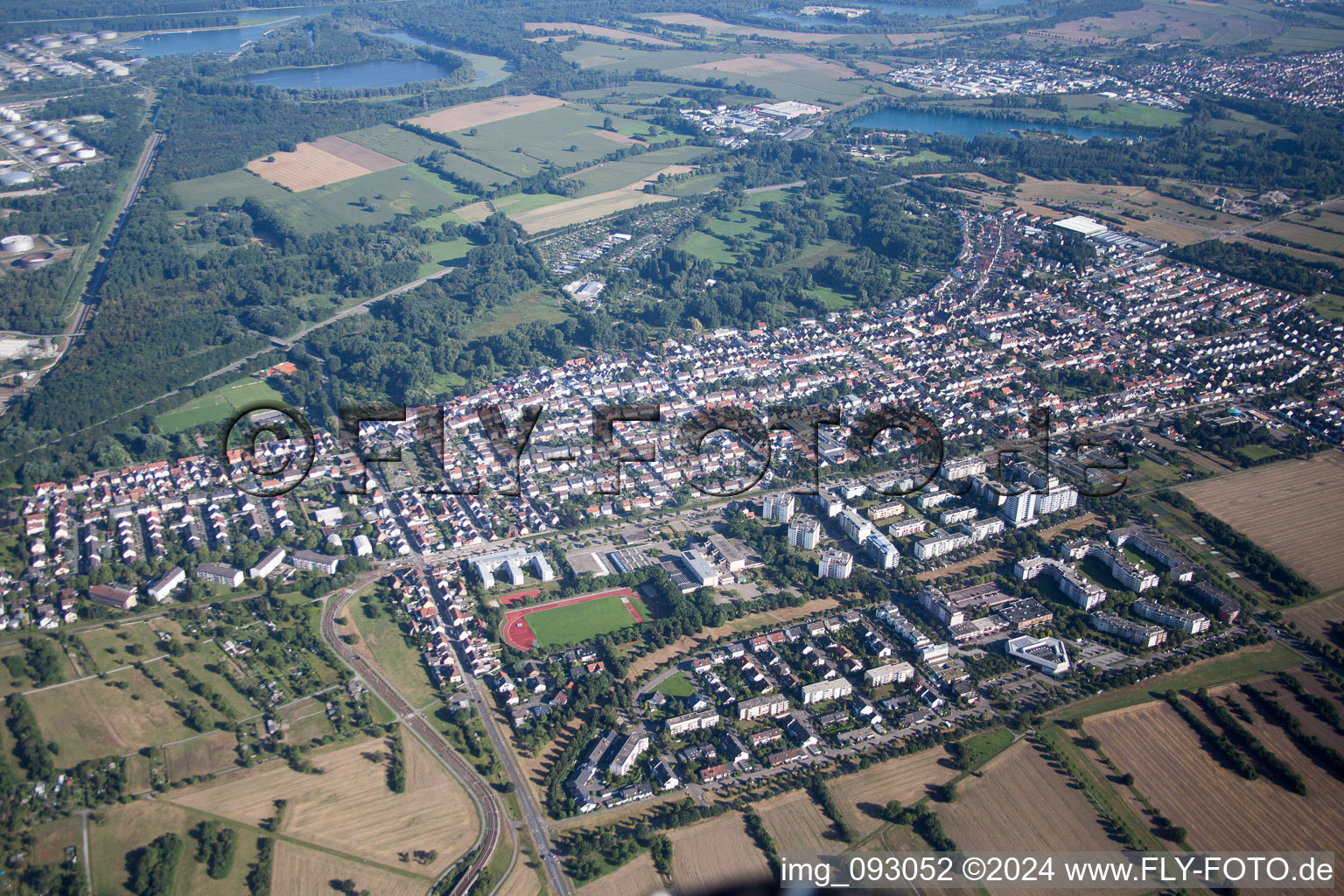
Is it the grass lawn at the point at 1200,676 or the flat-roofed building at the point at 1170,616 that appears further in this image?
the flat-roofed building at the point at 1170,616

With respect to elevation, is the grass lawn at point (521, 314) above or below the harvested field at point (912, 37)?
below

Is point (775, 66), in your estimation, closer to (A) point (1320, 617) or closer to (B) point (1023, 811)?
(A) point (1320, 617)

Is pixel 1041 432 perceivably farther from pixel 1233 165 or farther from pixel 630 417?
pixel 1233 165

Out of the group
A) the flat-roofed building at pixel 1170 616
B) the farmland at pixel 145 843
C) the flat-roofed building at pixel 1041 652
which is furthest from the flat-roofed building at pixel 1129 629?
the farmland at pixel 145 843

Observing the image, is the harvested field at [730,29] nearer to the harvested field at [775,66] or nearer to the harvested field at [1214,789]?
the harvested field at [775,66]

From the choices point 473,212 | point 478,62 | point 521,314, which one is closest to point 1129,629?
point 521,314

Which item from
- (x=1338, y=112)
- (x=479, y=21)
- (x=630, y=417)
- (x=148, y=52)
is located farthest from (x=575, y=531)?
(x=479, y=21)
